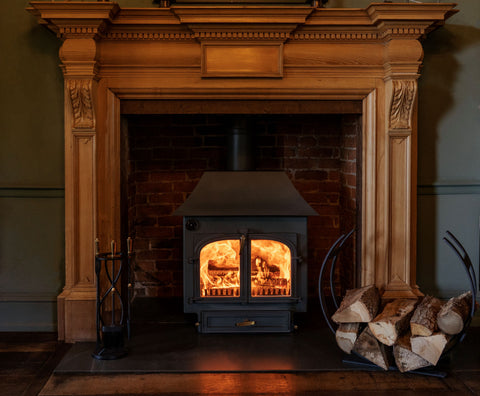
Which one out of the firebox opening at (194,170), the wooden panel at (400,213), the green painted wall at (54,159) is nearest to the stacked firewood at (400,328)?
the wooden panel at (400,213)

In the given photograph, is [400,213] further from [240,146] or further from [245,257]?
[240,146]

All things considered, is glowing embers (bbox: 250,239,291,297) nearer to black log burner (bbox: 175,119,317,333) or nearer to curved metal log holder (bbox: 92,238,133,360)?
black log burner (bbox: 175,119,317,333)

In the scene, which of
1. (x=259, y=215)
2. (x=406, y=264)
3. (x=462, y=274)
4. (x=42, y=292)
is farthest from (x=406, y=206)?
(x=42, y=292)

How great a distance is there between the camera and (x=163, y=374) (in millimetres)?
3084

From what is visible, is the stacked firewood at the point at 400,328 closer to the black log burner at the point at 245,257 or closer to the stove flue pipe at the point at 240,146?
the black log burner at the point at 245,257

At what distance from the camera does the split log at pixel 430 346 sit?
3.00 m

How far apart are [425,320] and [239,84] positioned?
165cm

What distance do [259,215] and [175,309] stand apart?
40.0 inches

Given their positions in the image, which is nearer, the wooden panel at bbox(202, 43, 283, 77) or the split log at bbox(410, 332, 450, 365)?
the split log at bbox(410, 332, 450, 365)

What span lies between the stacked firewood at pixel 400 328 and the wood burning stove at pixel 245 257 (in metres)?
0.48

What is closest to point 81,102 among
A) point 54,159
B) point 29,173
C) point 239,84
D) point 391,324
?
point 54,159

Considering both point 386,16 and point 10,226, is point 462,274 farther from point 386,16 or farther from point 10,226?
point 10,226

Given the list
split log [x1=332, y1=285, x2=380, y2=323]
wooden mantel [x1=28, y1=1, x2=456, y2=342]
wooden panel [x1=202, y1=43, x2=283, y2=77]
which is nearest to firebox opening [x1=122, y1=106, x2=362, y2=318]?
wooden mantel [x1=28, y1=1, x2=456, y2=342]

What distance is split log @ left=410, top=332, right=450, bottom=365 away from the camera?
3004mm
